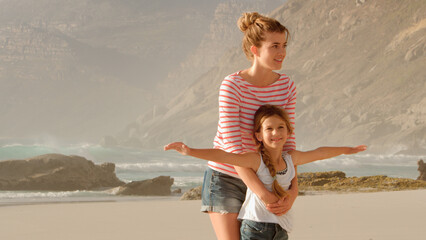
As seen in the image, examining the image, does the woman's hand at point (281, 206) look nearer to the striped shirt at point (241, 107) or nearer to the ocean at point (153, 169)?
the striped shirt at point (241, 107)

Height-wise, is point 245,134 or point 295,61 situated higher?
point 295,61

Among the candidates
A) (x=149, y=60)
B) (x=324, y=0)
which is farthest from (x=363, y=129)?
(x=149, y=60)

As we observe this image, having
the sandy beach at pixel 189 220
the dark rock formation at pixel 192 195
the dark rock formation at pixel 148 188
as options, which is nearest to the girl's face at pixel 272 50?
the sandy beach at pixel 189 220

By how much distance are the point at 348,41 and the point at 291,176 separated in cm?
8147

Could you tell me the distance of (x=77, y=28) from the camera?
121438mm

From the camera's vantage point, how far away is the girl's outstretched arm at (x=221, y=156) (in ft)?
5.49

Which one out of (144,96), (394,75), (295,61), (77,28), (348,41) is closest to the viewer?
(394,75)

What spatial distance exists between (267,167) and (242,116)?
20 centimetres

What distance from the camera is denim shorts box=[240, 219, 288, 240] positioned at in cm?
181

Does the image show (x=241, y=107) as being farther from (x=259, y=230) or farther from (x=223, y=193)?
(x=259, y=230)

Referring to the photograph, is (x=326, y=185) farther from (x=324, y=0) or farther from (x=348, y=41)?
(x=324, y=0)

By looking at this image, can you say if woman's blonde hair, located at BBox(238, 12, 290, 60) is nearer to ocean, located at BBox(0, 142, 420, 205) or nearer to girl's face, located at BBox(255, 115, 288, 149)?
girl's face, located at BBox(255, 115, 288, 149)

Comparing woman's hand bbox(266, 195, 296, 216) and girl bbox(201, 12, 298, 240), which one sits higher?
girl bbox(201, 12, 298, 240)

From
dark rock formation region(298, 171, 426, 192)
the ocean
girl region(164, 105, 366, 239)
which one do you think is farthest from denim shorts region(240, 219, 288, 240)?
dark rock formation region(298, 171, 426, 192)
